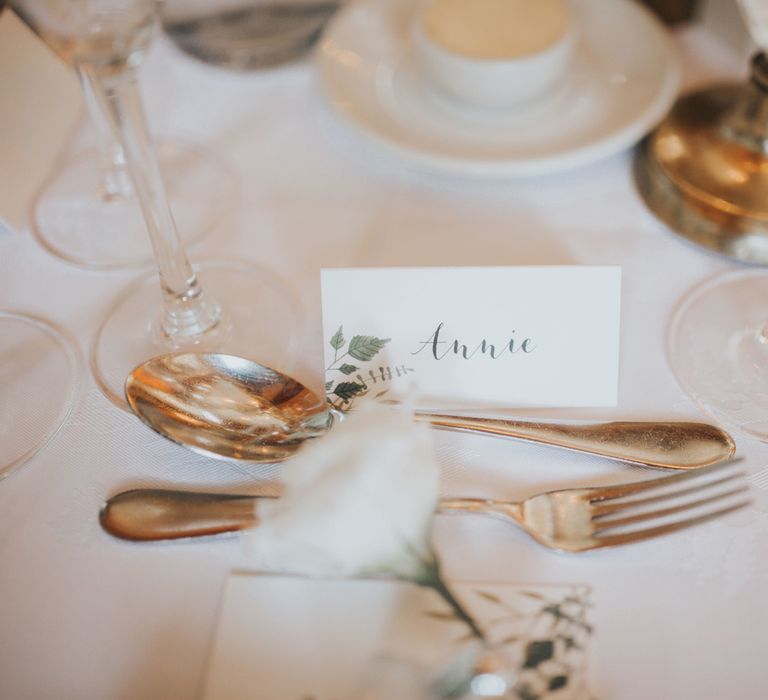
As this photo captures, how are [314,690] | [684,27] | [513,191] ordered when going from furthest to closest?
[684,27]
[513,191]
[314,690]

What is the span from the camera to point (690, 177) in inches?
18.8

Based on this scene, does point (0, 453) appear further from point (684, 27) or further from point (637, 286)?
point (684, 27)

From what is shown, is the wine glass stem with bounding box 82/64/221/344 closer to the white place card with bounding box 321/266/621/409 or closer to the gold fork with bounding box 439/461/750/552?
the white place card with bounding box 321/266/621/409

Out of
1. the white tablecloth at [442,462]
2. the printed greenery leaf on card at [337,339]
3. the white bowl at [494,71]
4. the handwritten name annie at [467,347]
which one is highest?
the white bowl at [494,71]

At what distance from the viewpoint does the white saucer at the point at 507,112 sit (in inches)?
18.9

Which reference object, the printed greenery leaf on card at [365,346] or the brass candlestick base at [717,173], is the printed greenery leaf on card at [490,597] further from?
the brass candlestick base at [717,173]

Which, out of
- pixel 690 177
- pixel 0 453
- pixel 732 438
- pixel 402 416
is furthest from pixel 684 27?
pixel 0 453

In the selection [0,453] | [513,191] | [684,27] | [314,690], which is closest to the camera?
[314,690]

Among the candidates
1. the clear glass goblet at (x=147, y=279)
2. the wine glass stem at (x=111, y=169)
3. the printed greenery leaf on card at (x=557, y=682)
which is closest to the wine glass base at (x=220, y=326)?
the clear glass goblet at (x=147, y=279)

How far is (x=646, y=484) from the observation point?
13.1 inches

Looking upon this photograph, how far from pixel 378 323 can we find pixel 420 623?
0.53 ft

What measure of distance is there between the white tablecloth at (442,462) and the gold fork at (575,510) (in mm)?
11

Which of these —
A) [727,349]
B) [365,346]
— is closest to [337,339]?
[365,346]

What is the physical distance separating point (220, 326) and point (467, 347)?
16 centimetres
